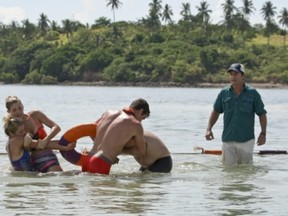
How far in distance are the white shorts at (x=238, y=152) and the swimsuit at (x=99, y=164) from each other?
1.87 m

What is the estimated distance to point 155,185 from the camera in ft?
37.5

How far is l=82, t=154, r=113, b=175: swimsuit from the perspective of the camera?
11.7m

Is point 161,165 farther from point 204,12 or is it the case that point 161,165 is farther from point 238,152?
point 204,12

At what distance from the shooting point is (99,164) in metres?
11.7

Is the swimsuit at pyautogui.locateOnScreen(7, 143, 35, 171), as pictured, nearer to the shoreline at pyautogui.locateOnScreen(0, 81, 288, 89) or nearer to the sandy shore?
the shoreline at pyautogui.locateOnScreen(0, 81, 288, 89)

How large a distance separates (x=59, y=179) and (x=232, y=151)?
102 inches

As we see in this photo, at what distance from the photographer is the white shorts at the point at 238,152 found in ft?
40.8

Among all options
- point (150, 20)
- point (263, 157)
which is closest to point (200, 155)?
point (263, 157)

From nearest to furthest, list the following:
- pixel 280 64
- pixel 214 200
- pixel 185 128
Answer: pixel 214 200, pixel 185 128, pixel 280 64

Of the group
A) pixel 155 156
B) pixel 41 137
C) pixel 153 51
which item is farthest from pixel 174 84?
pixel 41 137

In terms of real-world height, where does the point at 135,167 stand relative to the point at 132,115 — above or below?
below

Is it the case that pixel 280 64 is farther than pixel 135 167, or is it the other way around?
pixel 280 64

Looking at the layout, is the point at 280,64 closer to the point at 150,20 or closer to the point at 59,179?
the point at 150,20

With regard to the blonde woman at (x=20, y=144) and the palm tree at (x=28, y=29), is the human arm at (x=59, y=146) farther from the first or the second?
the palm tree at (x=28, y=29)
